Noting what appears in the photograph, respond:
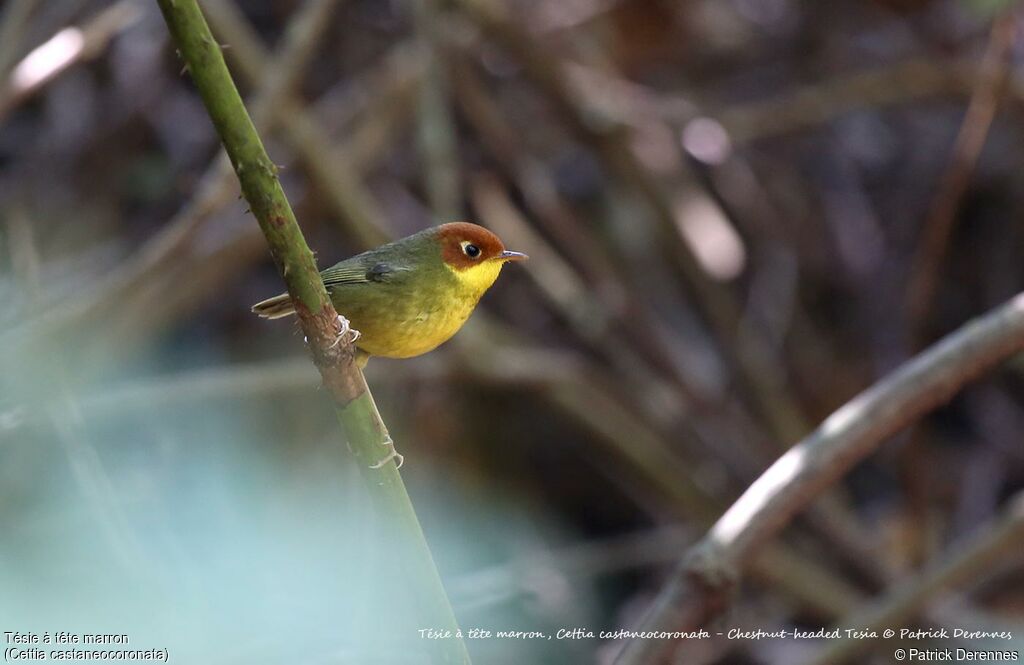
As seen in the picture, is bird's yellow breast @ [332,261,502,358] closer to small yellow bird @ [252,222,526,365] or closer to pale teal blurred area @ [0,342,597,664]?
small yellow bird @ [252,222,526,365]

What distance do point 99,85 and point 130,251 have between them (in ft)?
3.47

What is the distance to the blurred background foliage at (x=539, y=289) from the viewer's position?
471 cm

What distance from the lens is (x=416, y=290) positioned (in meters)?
2.74

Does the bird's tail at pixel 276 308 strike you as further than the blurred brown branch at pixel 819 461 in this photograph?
No

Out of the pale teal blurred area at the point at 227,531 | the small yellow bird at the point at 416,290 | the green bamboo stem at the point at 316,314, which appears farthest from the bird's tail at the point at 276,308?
the green bamboo stem at the point at 316,314

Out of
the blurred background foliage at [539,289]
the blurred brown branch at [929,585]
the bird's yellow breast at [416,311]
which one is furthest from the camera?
the blurred background foliage at [539,289]

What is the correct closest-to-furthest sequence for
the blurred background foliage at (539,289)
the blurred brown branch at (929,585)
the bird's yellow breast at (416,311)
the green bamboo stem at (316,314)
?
the green bamboo stem at (316,314) < the bird's yellow breast at (416,311) < the blurred brown branch at (929,585) < the blurred background foliage at (539,289)

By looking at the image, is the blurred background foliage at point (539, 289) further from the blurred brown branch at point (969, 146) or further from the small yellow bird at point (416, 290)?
the small yellow bird at point (416, 290)

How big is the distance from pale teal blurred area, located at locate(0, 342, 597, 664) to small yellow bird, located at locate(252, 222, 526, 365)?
772 mm

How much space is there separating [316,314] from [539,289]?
176 inches

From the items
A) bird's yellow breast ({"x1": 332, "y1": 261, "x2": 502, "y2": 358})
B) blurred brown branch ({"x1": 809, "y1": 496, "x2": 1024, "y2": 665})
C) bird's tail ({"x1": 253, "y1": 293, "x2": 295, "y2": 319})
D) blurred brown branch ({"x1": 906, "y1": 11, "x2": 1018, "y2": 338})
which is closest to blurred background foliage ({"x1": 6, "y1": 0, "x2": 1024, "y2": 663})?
blurred brown branch ({"x1": 906, "y1": 11, "x2": 1018, "y2": 338})

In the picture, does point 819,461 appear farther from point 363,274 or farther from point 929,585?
point 363,274

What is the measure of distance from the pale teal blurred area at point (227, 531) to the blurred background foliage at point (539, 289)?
25 mm

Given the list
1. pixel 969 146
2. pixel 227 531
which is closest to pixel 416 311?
pixel 227 531
